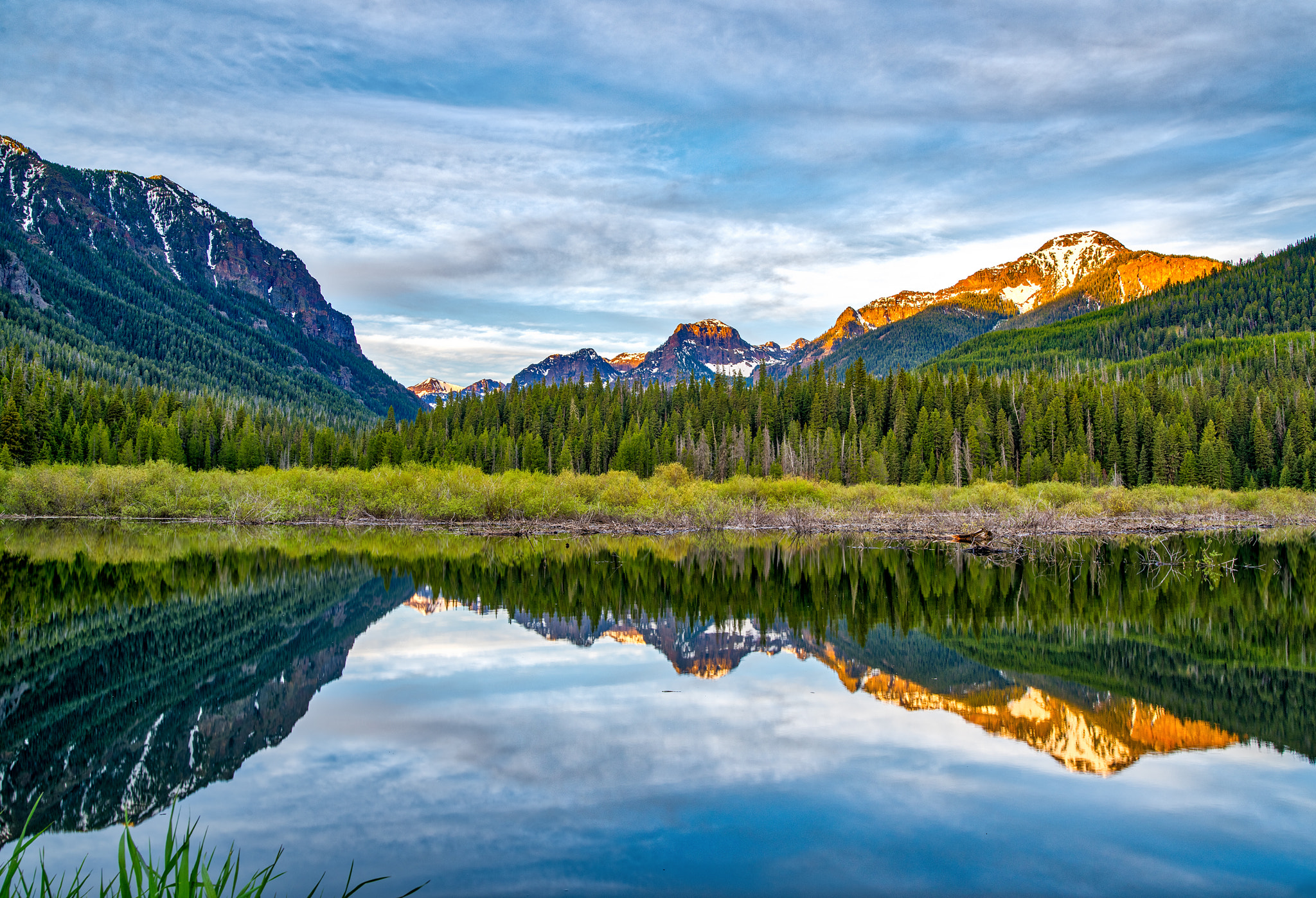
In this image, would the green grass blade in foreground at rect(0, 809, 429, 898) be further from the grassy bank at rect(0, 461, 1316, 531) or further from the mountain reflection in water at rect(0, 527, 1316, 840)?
the grassy bank at rect(0, 461, 1316, 531)

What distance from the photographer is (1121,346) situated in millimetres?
189500

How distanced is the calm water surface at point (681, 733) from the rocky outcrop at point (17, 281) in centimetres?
22264

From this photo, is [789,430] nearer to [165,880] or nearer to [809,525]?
[809,525]

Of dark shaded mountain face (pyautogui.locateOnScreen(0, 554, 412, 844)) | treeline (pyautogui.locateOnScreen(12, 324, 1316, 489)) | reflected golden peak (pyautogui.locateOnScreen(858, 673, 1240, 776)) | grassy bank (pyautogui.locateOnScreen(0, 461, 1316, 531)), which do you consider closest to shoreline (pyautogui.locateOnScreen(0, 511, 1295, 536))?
grassy bank (pyautogui.locateOnScreen(0, 461, 1316, 531))

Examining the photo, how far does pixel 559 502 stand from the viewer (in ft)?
151

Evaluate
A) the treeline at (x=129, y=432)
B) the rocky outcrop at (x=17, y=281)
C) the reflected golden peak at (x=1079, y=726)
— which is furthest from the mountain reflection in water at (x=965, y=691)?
the rocky outcrop at (x=17, y=281)

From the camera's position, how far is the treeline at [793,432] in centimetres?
7750

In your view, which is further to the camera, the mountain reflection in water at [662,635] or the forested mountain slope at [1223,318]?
the forested mountain slope at [1223,318]

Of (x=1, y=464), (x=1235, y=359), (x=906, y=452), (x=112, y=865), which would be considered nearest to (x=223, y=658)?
(x=112, y=865)

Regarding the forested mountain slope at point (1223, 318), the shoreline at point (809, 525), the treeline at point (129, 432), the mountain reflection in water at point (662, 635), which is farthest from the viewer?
the forested mountain slope at point (1223, 318)

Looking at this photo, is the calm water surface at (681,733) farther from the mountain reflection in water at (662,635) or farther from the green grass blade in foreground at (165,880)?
the green grass blade in foreground at (165,880)

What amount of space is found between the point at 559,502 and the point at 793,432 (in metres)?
48.6

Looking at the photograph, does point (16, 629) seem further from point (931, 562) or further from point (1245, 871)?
point (931, 562)

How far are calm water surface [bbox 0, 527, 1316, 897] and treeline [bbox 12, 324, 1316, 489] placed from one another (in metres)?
56.7
